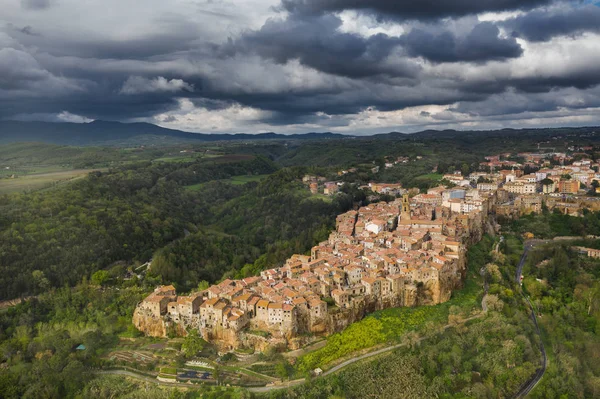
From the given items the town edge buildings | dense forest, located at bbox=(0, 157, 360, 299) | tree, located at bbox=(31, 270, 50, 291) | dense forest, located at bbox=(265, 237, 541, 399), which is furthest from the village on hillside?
tree, located at bbox=(31, 270, 50, 291)

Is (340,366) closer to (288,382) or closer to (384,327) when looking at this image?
(288,382)

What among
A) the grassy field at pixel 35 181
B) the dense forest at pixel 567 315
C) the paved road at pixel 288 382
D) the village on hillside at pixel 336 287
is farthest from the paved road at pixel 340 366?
the grassy field at pixel 35 181

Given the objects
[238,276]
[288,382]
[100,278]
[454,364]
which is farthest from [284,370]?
[100,278]

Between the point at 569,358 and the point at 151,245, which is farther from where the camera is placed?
the point at 151,245

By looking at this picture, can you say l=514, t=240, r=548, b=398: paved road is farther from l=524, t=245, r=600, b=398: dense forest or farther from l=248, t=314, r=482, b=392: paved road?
l=248, t=314, r=482, b=392: paved road

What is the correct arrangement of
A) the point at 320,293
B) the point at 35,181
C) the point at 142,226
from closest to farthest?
the point at 320,293, the point at 142,226, the point at 35,181

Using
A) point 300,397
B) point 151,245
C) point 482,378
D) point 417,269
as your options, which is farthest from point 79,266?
point 482,378

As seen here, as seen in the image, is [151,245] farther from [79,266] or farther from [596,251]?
[596,251]

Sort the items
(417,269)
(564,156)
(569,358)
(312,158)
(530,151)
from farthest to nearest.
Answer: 1. (312,158)
2. (530,151)
3. (564,156)
4. (417,269)
5. (569,358)
